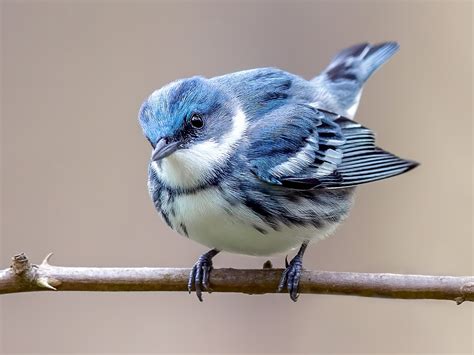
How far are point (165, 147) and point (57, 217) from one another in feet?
10.3

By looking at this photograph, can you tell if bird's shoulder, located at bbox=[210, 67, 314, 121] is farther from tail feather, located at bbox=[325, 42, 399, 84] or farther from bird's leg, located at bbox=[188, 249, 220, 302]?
tail feather, located at bbox=[325, 42, 399, 84]

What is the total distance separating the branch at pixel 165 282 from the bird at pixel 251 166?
226 mm

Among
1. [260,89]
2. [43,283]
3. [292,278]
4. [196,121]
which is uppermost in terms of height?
[260,89]

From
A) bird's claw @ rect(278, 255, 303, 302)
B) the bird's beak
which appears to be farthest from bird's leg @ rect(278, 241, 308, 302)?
the bird's beak

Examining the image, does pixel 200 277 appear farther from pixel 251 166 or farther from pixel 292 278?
pixel 251 166

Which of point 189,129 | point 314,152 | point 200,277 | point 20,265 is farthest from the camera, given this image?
point 314,152

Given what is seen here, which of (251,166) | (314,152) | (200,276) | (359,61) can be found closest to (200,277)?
(200,276)

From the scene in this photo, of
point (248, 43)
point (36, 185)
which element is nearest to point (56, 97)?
point (36, 185)

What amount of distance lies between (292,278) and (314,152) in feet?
2.45

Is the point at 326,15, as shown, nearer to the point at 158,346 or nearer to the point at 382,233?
the point at 382,233

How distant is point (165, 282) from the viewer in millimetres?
3801

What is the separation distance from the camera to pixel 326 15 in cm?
676

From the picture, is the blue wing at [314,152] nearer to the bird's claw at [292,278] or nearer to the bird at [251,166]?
the bird at [251,166]

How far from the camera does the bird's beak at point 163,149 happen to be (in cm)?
350
